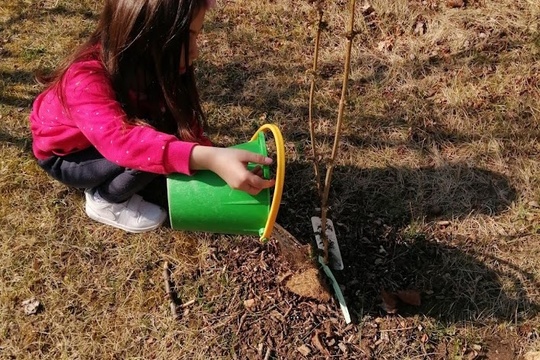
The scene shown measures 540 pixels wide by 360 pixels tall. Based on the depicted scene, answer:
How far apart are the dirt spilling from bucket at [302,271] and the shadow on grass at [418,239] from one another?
0.12 m

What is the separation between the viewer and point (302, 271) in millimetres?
2346

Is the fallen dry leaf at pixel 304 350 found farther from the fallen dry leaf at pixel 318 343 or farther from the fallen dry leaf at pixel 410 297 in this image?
the fallen dry leaf at pixel 410 297

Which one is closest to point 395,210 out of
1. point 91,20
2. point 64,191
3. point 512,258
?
point 512,258

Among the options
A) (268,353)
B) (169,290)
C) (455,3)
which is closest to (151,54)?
(169,290)

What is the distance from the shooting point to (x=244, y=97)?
3170 millimetres

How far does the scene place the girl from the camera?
1927mm

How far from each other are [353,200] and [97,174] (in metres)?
1.20

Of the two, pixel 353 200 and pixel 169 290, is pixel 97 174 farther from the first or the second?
pixel 353 200

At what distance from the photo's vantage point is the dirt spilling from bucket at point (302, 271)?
2.30 metres

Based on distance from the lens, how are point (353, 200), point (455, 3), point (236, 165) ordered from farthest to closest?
point (455, 3), point (353, 200), point (236, 165)

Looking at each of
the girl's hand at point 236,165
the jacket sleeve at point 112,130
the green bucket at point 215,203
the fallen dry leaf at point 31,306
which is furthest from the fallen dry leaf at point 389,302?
the fallen dry leaf at point 31,306

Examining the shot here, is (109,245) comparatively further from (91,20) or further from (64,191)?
(91,20)

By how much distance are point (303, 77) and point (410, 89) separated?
62 cm

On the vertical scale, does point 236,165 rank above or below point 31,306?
above
